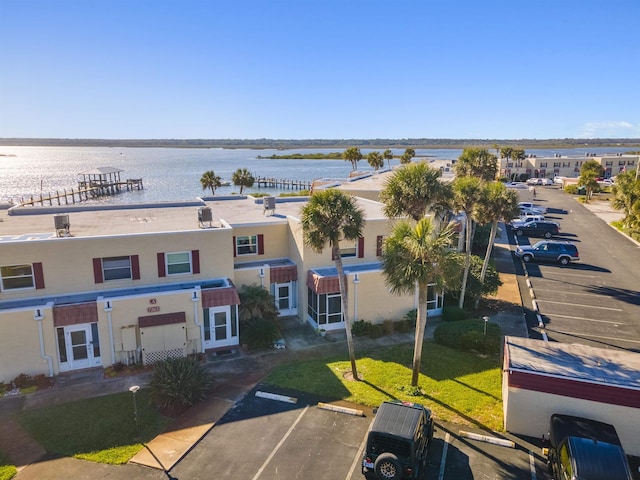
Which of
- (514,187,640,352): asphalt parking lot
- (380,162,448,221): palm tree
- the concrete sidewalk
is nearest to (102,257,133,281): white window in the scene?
the concrete sidewalk

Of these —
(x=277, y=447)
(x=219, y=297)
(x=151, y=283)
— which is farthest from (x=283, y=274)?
(x=277, y=447)

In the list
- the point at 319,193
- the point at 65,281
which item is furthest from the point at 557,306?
the point at 65,281

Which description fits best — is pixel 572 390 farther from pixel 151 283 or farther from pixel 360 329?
pixel 151 283

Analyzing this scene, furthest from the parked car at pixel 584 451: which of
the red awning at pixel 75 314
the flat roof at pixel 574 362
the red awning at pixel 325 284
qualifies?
the red awning at pixel 75 314

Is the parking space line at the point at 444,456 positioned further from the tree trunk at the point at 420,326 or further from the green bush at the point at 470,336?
the green bush at the point at 470,336

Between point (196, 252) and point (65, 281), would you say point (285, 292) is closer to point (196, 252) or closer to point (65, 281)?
point (196, 252)

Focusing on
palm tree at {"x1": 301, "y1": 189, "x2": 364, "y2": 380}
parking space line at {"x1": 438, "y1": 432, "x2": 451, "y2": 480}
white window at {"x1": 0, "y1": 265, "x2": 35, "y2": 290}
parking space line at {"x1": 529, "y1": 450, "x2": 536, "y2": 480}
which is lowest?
parking space line at {"x1": 529, "y1": 450, "x2": 536, "y2": 480}

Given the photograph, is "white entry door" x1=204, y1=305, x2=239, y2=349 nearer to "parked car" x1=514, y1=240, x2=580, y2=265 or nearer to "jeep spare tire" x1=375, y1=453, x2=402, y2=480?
"jeep spare tire" x1=375, y1=453, x2=402, y2=480
